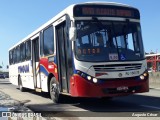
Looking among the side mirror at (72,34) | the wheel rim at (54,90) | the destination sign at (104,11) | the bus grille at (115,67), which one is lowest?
the wheel rim at (54,90)

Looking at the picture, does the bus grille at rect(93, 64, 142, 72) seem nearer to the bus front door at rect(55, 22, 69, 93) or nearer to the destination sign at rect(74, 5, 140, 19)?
the bus front door at rect(55, 22, 69, 93)

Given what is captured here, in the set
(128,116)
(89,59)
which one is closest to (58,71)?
(89,59)

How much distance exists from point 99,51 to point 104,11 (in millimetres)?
1490

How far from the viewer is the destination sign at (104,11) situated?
11547 mm

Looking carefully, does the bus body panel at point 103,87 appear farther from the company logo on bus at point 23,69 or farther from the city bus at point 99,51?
the company logo on bus at point 23,69

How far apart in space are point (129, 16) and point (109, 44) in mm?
1397

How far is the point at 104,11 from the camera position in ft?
38.6

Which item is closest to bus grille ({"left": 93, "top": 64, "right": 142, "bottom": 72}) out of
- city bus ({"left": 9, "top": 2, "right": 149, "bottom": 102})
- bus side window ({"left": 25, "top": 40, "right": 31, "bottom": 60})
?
city bus ({"left": 9, "top": 2, "right": 149, "bottom": 102})

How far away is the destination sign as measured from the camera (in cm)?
1155

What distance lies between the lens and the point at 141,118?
30.9 ft

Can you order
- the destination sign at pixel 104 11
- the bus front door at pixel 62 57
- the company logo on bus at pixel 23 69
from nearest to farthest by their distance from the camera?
the destination sign at pixel 104 11 < the bus front door at pixel 62 57 < the company logo on bus at pixel 23 69

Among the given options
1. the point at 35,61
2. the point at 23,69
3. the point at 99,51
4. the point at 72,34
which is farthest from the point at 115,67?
the point at 23,69

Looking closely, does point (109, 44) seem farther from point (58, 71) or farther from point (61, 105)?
point (61, 105)

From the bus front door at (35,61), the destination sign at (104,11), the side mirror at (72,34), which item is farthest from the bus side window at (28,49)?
the side mirror at (72,34)
